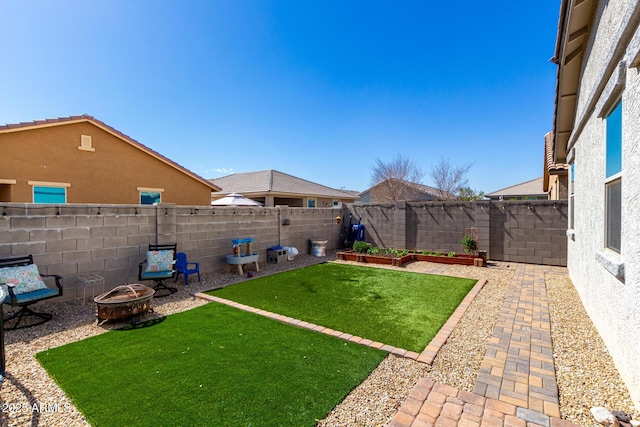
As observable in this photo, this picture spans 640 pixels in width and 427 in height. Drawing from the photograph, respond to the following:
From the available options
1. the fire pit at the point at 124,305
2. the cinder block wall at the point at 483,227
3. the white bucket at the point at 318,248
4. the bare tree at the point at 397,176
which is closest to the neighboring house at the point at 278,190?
the bare tree at the point at 397,176

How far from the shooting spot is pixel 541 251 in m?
10.0

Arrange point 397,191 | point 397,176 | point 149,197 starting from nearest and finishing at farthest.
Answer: point 149,197, point 397,191, point 397,176

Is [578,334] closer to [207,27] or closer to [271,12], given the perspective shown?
[271,12]

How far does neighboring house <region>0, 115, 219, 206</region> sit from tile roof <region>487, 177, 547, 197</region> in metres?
28.1

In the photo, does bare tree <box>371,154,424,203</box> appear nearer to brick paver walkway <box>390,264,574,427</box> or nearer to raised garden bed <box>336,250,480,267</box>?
raised garden bed <box>336,250,480,267</box>

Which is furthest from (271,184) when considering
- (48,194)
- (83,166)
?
(48,194)

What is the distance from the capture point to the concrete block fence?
5.64 metres

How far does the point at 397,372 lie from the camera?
333 cm

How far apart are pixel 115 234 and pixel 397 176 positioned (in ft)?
95.4

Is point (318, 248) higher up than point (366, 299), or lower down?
higher up

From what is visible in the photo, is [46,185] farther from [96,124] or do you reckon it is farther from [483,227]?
[483,227]

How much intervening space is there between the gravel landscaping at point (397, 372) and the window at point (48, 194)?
286 inches

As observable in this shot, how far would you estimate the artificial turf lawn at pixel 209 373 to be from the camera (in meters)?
2.62

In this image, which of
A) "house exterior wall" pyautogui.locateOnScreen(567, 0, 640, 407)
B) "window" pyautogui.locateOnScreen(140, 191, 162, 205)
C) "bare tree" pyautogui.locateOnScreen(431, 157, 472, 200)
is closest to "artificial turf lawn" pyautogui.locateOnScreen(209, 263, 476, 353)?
"house exterior wall" pyautogui.locateOnScreen(567, 0, 640, 407)
